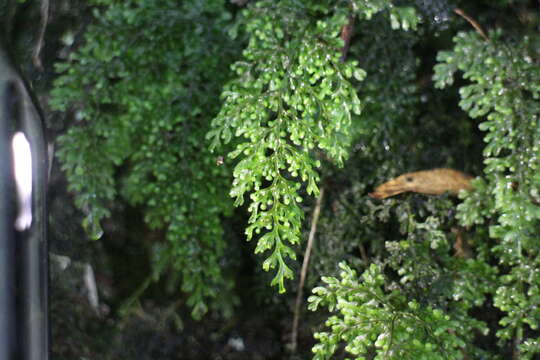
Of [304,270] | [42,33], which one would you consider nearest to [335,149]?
[304,270]

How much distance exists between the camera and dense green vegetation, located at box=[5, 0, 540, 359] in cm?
85

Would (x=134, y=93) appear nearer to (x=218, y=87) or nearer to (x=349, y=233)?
(x=218, y=87)

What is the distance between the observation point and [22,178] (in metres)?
0.80

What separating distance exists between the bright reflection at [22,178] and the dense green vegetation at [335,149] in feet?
0.81

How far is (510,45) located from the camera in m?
0.96

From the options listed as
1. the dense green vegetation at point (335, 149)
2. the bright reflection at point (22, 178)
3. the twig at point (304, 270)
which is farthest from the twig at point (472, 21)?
the bright reflection at point (22, 178)

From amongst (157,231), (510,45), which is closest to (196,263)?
(157,231)

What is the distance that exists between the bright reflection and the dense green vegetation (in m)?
0.25

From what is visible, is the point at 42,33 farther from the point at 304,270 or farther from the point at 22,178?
the point at 304,270

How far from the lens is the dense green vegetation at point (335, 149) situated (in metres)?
0.85

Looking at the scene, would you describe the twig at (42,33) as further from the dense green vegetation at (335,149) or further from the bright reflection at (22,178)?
the bright reflection at (22,178)

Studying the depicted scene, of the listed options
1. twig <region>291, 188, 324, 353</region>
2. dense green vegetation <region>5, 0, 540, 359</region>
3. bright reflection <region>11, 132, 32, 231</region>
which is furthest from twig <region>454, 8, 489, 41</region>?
bright reflection <region>11, 132, 32, 231</region>

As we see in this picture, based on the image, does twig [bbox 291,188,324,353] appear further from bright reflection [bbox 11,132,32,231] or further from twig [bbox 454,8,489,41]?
bright reflection [bbox 11,132,32,231]

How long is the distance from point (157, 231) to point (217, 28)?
2.13 feet
